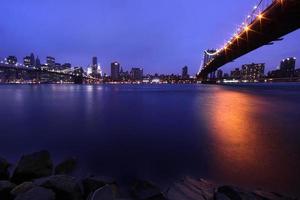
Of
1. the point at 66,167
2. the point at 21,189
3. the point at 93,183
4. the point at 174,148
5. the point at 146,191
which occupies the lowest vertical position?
the point at 174,148

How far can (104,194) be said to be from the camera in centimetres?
598

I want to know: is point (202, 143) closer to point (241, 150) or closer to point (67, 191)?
point (241, 150)

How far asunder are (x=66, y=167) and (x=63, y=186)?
8.63 feet

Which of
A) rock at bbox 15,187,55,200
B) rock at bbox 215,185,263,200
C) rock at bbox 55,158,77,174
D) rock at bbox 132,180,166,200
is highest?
rock at bbox 15,187,55,200

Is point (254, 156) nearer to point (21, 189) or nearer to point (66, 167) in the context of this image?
point (66, 167)

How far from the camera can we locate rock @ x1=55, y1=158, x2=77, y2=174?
7.93 metres

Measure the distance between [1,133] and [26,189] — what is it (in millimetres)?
10364

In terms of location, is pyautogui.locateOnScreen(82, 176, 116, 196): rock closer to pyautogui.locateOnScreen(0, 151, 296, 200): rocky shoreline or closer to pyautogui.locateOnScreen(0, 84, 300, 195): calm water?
pyautogui.locateOnScreen(0, 151, 296, 200): rocky shoreline

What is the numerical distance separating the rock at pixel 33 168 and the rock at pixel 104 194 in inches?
67.6

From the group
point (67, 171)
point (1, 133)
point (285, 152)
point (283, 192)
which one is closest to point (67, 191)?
point (67, 171)

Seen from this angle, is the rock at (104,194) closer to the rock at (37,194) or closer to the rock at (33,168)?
the rock at (37,194)

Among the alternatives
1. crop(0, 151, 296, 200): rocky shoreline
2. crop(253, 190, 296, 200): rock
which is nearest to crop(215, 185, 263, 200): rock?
crop(0, 151, 296, 200): rocky shoreline

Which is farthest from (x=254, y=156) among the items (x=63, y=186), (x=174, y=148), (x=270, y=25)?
(x=270, y=25)

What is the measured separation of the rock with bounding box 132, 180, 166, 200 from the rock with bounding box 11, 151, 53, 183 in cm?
227
